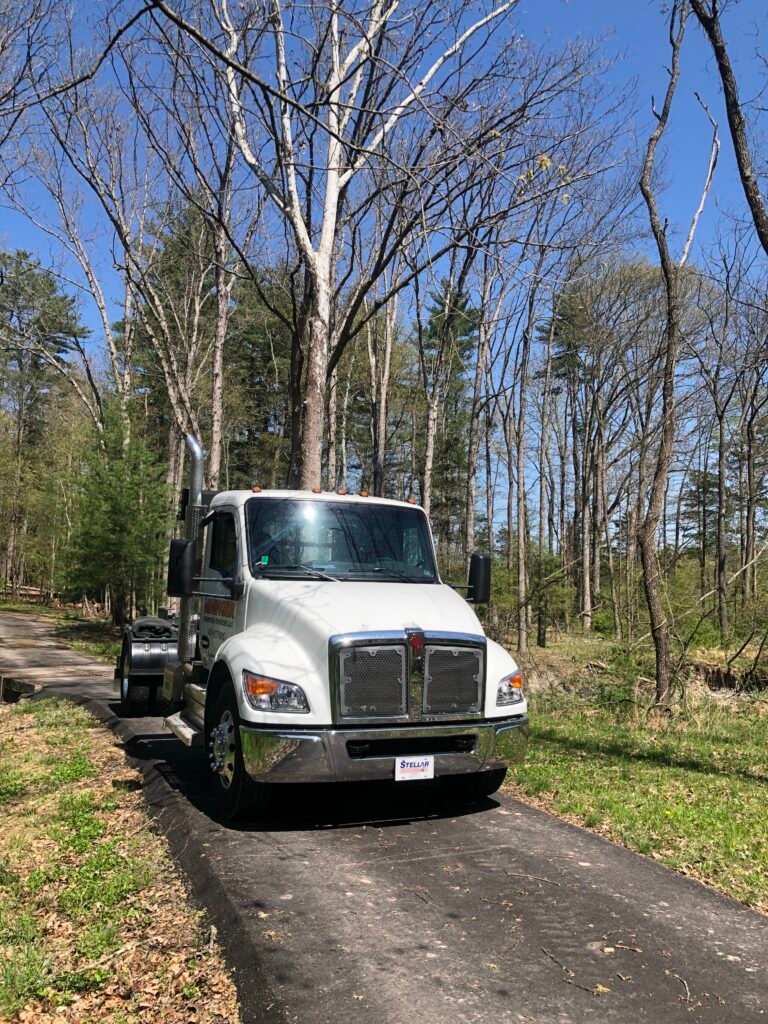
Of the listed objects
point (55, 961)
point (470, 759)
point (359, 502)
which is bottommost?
point (55, 961)

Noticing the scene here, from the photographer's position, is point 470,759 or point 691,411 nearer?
point 470,759

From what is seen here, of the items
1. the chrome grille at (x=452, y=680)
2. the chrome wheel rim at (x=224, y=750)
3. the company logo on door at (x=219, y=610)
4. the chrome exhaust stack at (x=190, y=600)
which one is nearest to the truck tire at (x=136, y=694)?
the chrome exhaust stack at (x=190, y=600)

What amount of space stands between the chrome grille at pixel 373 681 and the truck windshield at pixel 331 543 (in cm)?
112

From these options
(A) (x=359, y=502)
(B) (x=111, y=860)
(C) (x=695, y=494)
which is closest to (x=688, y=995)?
(B) (x=111, y=860)

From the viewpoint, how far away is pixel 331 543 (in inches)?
256

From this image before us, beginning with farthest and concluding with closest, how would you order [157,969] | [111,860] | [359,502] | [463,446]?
1. [463,446]
2. [359,502]
3. [111,860]
4. [157,969]

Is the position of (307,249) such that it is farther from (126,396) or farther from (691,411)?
(691,411)

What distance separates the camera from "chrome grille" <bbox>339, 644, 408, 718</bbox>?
5137 mm

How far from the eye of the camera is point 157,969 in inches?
138

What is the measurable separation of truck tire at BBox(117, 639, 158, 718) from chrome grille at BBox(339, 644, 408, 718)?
5.17m

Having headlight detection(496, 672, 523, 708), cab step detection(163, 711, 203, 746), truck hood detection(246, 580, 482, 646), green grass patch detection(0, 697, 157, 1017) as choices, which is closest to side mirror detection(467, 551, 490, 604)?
truck hood detection(246, 580, 482, 646)

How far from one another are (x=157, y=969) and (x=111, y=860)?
148 cm

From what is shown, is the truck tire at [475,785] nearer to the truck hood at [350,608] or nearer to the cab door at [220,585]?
the truck hood at [350,608]

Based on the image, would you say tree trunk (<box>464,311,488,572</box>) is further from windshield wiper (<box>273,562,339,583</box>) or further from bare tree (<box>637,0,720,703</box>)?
windshield wiper (<box>273,562,339,583</box>)
